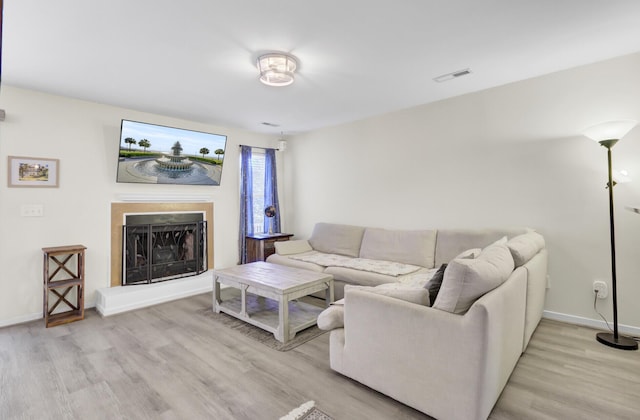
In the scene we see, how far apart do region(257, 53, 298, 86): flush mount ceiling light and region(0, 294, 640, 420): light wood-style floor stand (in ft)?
7.52

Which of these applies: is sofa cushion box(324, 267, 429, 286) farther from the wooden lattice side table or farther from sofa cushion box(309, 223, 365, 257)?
the wooden lattice side table

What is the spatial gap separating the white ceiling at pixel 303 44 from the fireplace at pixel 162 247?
59.8 inches

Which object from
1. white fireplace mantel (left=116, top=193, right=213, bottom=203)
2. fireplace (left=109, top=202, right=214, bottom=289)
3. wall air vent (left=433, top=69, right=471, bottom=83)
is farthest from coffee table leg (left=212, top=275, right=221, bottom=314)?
wall air vent (left=433, top=69, right=471, bottom=83)

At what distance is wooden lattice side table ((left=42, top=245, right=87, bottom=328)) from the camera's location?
331 centimetres

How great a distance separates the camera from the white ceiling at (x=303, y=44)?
2154 millimetres

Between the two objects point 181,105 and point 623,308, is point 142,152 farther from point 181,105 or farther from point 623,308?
point 623,308

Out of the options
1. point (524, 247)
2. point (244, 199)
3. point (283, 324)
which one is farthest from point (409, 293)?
point (244, 199)

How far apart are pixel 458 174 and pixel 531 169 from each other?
732 mm

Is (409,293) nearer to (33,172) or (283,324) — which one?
(283,324)

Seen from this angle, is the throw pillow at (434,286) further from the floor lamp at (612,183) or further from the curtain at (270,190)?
the curtain at (270,190)

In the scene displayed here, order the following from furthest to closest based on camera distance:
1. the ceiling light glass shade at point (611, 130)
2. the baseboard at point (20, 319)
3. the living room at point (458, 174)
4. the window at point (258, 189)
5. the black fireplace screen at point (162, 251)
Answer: the window at point (258, 189) < the black fireplace screen at point (162, 251) < the baseboard at point (20, 319) < the living room at point (458, 174) < the ceiling light glass shade at point (611, 130)

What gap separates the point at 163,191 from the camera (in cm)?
446

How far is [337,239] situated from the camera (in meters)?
4.74

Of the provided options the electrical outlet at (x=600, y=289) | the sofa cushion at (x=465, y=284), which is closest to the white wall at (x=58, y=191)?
the sofa cushion at (x=465, y=284)
